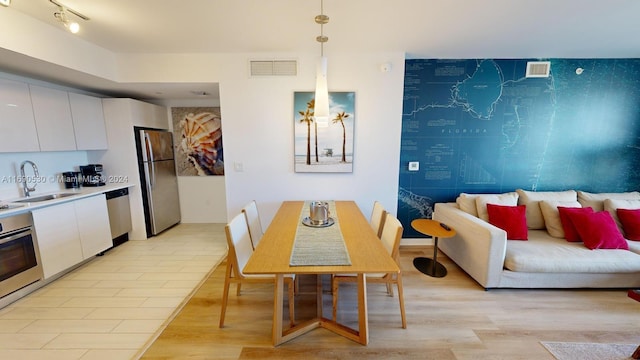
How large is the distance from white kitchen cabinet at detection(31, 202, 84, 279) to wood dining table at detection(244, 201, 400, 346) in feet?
7.42

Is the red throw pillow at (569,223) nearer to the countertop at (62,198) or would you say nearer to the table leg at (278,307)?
the table leg at (278,307)

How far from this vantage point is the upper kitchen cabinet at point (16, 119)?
228cm

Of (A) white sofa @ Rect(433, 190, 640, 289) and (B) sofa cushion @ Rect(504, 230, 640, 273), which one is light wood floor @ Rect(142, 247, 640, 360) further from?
(B) sofa cushion @ Rect(504, 230, 640, 273)

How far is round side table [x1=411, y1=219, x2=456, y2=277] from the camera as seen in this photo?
2.53m

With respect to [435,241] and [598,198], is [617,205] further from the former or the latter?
[435,241]

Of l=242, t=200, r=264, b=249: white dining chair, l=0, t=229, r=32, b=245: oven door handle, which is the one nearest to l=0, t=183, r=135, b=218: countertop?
l=0, t=229, r=32, b=245: oven door handle

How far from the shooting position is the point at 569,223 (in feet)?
8.38

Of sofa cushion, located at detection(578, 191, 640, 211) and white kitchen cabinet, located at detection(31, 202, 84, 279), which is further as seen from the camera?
sofa cushion, located at detection(578, 191, 640, 211)

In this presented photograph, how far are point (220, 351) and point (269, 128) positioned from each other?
88.2 inches

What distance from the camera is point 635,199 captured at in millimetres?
2799

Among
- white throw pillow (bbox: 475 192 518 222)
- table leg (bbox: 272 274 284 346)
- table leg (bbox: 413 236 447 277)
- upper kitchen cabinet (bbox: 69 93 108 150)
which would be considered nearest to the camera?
table leg (bbox: 272 274 284 346)

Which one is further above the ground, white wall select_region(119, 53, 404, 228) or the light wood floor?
white wall select_region(119, 53, 404, 228)

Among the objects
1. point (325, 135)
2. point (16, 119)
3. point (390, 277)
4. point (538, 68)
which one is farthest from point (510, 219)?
point (16, 119)

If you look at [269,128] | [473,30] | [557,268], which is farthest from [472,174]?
[269,128]
